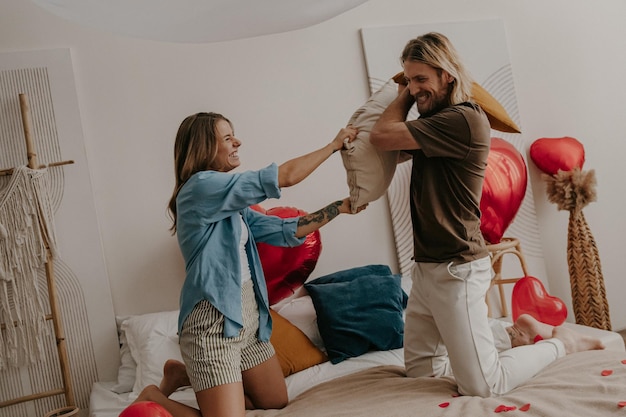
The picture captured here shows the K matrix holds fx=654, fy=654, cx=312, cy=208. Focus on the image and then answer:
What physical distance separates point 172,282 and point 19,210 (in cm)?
77

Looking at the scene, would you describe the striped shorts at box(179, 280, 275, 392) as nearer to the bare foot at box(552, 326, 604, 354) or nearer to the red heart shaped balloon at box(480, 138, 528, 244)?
the bare foot at box(552, 326, 604, 354)

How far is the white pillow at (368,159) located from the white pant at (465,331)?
32cm

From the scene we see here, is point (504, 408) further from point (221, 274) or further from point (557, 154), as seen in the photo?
point (557, 154)

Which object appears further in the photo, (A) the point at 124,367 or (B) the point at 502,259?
(B) the point at 502,259

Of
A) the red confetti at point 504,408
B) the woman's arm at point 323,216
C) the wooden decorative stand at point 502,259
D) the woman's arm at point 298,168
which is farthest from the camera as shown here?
the wooden decorative stand at point 502,259

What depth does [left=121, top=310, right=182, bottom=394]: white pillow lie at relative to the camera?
279 cm

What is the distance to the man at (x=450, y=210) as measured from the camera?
202 centimetres

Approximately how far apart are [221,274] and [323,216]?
490 millimetres

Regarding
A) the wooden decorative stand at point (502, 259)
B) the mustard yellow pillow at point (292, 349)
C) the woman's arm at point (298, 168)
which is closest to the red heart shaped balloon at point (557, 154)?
the wooden decorative stand at point (502, 259)

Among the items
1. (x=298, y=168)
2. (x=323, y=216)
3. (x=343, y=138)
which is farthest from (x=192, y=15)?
(x=323, y=216)

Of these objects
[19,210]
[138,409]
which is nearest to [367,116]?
[138,409]

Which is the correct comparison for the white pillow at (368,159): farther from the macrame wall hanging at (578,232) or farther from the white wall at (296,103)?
the macrame wall hanging at (578,232)

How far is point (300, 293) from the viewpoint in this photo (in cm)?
315

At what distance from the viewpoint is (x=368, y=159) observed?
2199mm
